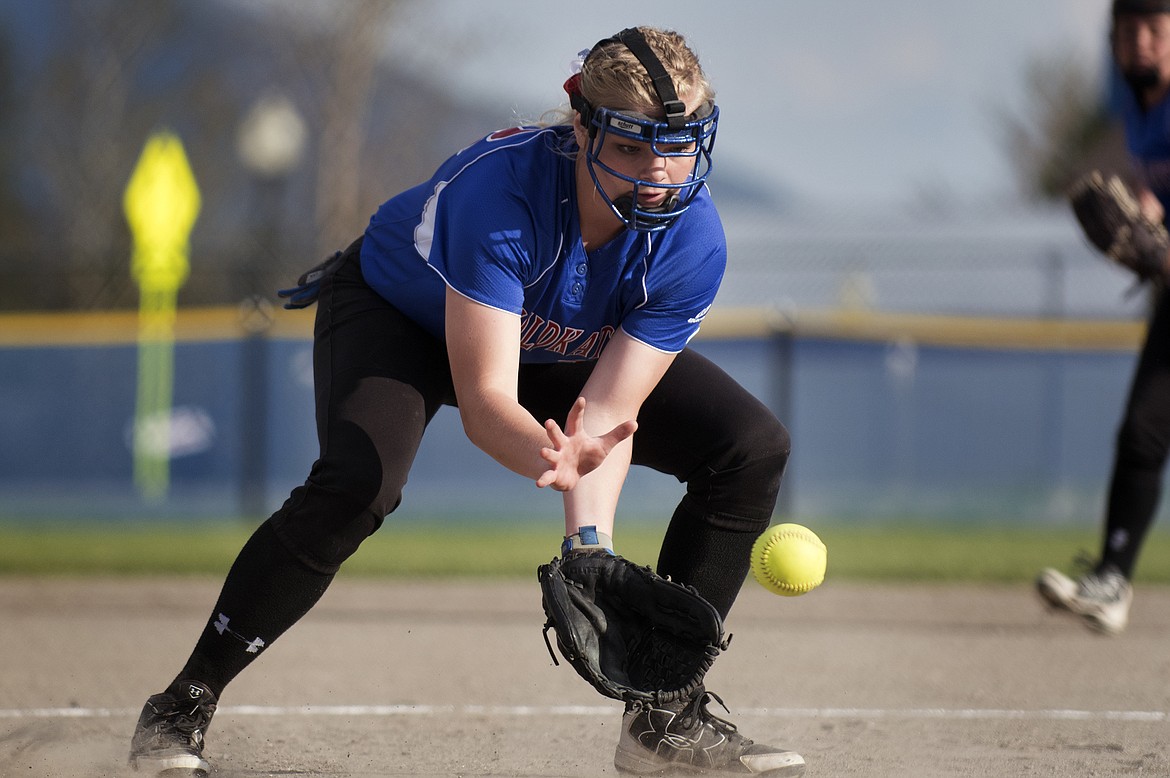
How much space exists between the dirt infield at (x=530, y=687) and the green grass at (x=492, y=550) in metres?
0.75

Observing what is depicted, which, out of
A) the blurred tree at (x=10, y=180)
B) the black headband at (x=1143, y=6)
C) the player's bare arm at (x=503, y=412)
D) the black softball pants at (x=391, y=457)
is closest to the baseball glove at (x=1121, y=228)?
the black headband at (x=1143, y=6)

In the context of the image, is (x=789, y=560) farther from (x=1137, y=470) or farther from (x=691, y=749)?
(x=1137, y=470)

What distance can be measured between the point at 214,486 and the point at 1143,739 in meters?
8.06

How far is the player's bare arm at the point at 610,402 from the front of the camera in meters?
3.00

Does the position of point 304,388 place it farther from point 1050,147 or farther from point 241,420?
point 1050,147

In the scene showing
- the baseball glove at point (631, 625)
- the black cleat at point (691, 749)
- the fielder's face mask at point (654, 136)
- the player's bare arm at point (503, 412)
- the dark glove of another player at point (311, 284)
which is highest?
the fielder's face mask at point (654, 136)

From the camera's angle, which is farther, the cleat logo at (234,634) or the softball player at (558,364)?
the cleat logo at (234,634)

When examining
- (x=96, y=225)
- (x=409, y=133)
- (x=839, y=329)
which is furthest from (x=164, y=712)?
(x=96, y=225)

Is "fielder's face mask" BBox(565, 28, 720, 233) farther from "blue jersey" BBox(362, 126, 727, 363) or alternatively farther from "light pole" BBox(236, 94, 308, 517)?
"light pole" BBox(236, 94, 308, 517)

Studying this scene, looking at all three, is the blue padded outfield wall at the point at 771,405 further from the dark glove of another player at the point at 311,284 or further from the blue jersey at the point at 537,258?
the blue jersey at the point at 537,258

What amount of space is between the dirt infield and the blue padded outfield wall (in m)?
3.72

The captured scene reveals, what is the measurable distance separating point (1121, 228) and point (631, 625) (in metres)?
2.73

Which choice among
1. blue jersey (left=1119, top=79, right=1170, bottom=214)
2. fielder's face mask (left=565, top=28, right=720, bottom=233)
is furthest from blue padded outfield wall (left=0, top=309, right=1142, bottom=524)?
fielder's face mask (left=565, top=28, right=720, bottom=233)

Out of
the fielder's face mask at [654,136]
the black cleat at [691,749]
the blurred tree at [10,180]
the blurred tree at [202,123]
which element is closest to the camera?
the fielder's face mask at [654,136]
